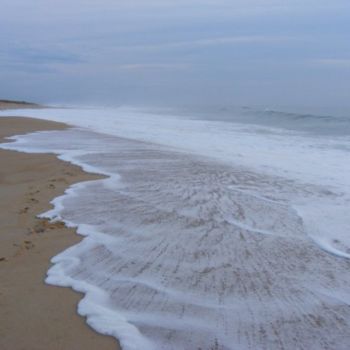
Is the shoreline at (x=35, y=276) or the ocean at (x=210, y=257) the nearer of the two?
the shoreline at (x=35, y=276)

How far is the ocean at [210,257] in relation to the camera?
9.73ft

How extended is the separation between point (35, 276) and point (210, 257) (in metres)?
1.33

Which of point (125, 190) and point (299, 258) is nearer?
point (299, 258)

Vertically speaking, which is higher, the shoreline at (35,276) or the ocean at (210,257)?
the ocean at (210,257)

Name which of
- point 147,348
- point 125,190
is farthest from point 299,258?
point 125,190

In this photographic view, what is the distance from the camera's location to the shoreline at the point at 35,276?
2.79 metres

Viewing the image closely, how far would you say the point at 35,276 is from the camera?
144 inches

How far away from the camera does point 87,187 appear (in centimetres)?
666

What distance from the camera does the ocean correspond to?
9.73 ft

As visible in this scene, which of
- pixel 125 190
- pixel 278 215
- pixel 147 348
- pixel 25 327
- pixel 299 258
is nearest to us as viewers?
pixel 147 348

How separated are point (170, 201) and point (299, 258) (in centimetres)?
203

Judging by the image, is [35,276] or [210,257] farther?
[210,257]

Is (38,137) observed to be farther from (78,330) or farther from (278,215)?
(78,330)

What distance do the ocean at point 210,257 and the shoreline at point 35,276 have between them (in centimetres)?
11
